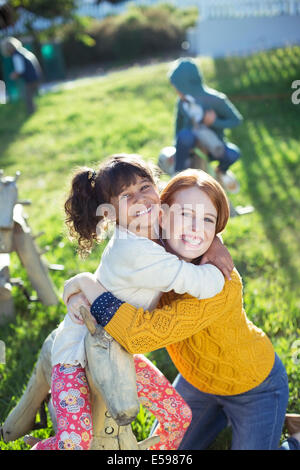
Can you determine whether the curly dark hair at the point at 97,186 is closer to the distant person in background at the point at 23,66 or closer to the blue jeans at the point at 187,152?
the blue jeans at the point at 187,152

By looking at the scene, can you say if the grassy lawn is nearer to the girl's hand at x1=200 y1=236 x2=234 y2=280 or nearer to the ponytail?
the ponytail

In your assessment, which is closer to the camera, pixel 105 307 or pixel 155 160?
pixel 105 307

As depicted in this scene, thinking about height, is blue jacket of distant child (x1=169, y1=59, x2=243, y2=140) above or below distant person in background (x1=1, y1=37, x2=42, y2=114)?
below

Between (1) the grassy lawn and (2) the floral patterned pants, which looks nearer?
(2) the floral patterned pants

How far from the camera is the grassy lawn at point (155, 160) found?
323 centimetres

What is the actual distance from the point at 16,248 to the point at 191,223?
2061 millimetres

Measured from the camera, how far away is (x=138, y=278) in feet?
5.42

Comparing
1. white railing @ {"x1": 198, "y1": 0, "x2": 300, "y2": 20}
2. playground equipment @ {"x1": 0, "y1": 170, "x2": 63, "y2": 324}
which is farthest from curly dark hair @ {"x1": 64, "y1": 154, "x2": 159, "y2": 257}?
white railing @ {"x1": 198, "y1": 0, "x2": 300, "y2": 20}

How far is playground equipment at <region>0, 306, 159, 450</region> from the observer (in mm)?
1547

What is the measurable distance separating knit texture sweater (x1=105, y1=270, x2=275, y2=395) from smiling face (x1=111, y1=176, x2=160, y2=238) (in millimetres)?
268

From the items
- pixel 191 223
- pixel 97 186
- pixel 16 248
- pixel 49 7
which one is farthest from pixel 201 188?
pixel 49 7

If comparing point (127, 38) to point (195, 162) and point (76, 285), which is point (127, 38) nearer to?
point (195, 162)

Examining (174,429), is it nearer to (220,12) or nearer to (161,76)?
(161,76)
